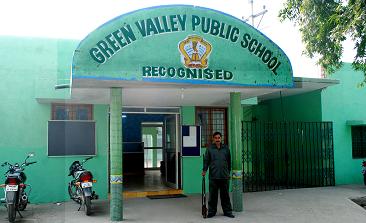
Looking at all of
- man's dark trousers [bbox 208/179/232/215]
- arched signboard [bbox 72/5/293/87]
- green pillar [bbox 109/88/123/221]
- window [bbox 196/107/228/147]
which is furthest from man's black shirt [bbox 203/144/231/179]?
window [bbox 196/107/228/147]

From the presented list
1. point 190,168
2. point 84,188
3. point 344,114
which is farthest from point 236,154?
point 344,114

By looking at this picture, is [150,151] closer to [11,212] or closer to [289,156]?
[289,156]

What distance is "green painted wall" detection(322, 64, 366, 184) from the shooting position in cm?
1126

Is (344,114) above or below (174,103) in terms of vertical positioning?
below

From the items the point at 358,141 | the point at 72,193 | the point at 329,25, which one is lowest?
the point at 72,193

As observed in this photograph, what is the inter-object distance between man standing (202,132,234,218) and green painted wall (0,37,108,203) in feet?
11.7

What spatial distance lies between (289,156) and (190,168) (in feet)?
12.1

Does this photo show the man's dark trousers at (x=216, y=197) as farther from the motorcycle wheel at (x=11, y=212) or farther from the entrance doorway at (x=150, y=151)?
the motorcycle wheel at (x=11, y=212)

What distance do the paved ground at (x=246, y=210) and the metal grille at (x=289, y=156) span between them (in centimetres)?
161

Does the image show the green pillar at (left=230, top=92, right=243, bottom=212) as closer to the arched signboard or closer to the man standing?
the man standing

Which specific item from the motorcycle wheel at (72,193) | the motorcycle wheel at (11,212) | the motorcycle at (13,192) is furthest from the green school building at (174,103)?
the motorcycle wheel at (11,212)

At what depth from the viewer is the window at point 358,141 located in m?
→ 11.7

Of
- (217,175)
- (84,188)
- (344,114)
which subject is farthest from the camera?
(344,114)

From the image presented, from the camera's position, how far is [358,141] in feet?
38.8
